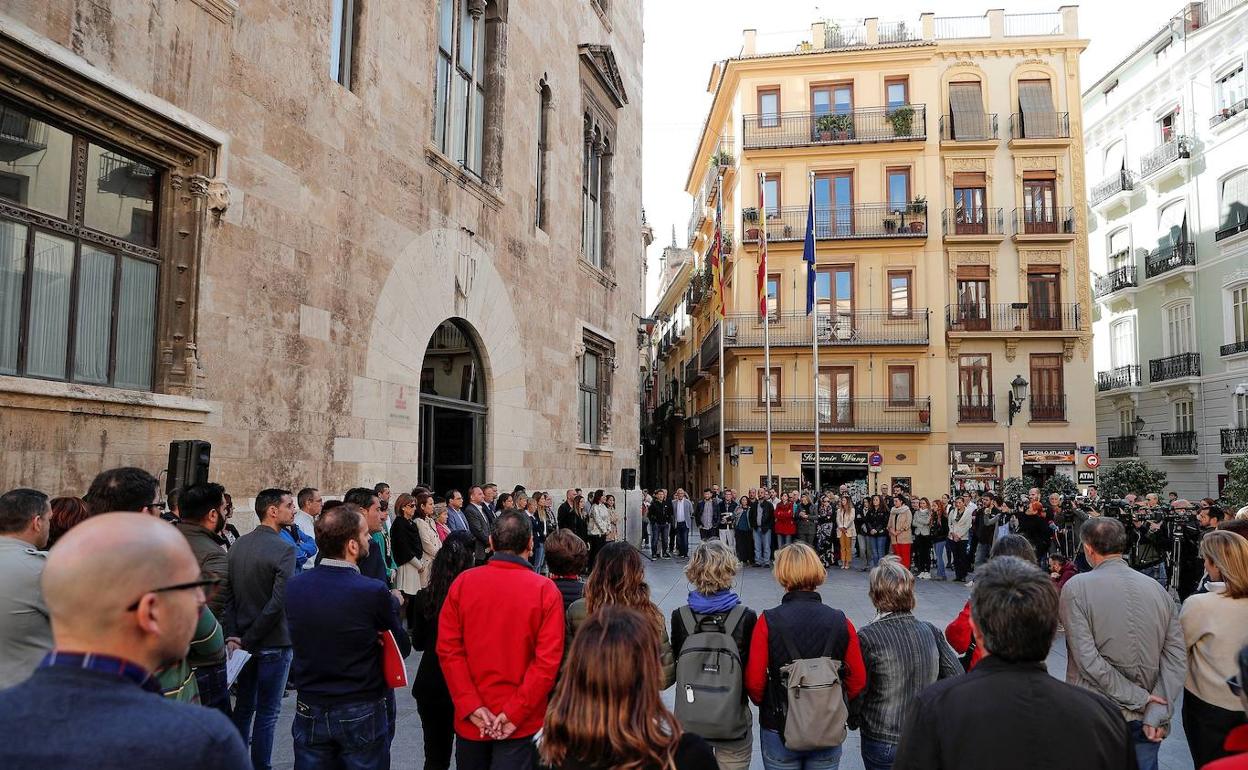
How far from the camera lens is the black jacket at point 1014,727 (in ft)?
8.21

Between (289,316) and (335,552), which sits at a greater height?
(289,316)

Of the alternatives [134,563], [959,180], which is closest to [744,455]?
[959,180]

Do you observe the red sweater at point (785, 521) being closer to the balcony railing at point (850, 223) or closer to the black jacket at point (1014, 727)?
the balcony railing at point (850, 223)

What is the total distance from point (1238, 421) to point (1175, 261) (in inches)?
242

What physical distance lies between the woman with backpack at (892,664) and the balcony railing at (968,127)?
3318cm

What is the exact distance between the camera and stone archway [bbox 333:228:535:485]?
36.4 feet

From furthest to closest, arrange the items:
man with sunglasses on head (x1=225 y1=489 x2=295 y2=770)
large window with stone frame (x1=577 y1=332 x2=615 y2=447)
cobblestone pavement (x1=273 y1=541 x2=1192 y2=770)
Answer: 1. large window with stone frame (x1=577 y1=332 x2=615 y2=447)
2. cobblestone pavement (x1=273 y1=541 x2=1192 y2=770)
3. man with sunglasses on head (x1=225 y1=489 x2=295 y2=770)

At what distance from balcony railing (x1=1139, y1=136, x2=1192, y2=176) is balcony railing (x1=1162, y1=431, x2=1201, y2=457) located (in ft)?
30.8

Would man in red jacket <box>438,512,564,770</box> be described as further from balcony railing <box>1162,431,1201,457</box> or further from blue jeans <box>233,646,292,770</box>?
balcony railing <box>1162,431,1201,457</box>

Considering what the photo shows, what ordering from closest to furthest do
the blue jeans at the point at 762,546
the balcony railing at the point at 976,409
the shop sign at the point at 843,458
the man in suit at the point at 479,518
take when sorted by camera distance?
the man in suit at the point at 479,518 < the blue jeans at the point at 762,546 < the shop sign at the point at 843,458 < the balcony railing at the point at 976,409

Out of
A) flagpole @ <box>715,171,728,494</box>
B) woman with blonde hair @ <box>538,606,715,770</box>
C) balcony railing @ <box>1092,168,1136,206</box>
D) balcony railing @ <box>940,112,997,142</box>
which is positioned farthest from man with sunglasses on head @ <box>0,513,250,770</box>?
balcony railing @ <box>1092,168,1136,206</box>

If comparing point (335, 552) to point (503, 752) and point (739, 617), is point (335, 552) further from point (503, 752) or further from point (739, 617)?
point (739, 617)

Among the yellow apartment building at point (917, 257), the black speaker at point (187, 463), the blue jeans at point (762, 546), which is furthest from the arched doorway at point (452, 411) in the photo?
the yellow apartment building at point (917, 257)

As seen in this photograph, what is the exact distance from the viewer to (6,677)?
3.18 meters
